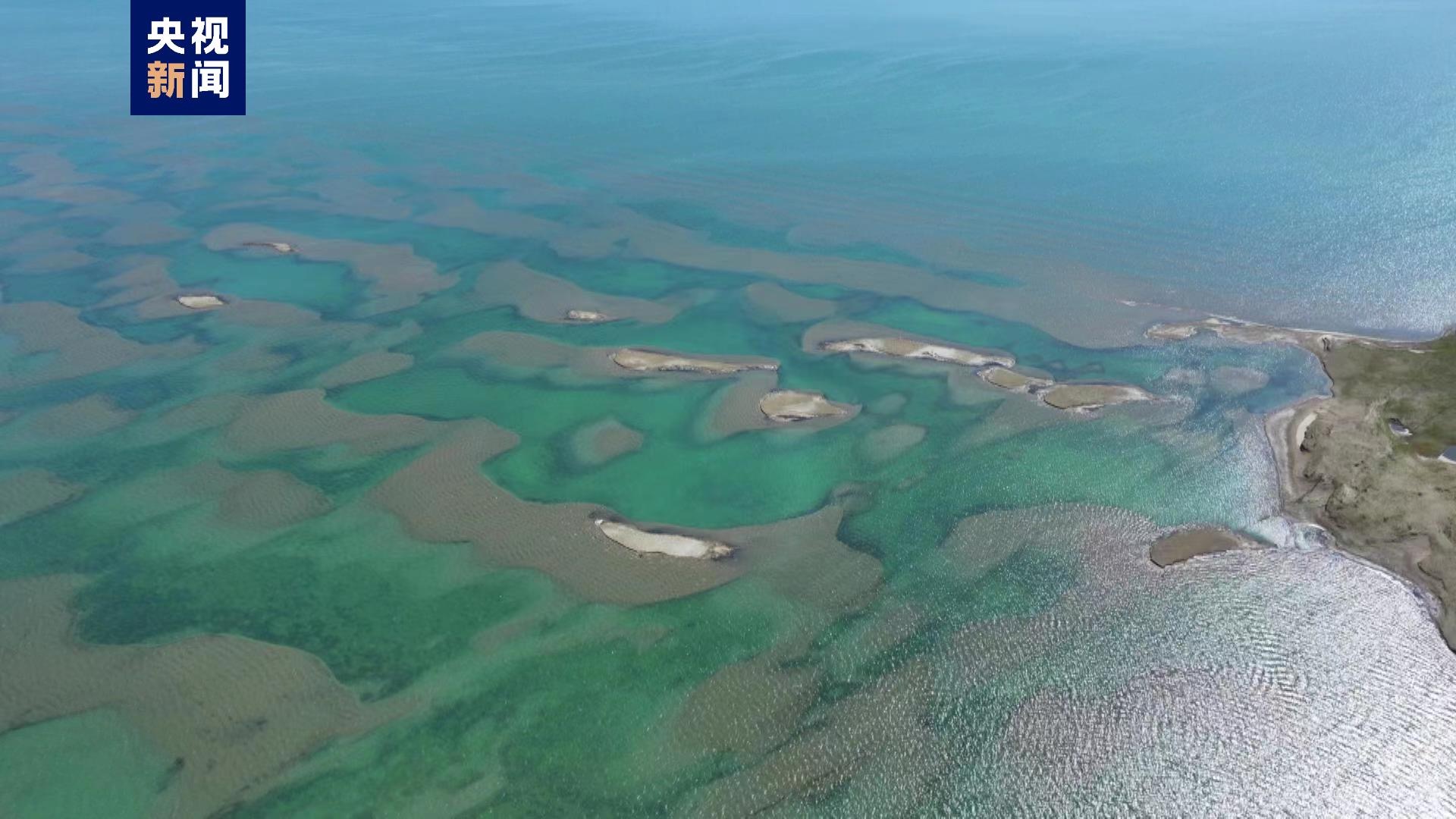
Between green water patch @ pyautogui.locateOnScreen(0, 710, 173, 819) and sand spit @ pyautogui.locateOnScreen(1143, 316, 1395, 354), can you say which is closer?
green water patch @ pyautogui.locateOnScreen(0, 710, 173, 819)

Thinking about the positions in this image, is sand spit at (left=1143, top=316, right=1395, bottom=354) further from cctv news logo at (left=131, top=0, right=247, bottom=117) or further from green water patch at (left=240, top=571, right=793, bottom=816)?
cctv news logo at (left=131, top=0, right=247, bottom=117)

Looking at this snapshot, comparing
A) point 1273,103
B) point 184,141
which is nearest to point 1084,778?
point 1273,103

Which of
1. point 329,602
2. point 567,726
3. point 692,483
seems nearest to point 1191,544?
point 692,483

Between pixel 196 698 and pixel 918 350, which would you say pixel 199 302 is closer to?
pixel 196 698

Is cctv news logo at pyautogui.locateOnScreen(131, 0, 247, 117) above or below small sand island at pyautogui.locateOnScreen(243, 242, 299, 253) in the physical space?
above

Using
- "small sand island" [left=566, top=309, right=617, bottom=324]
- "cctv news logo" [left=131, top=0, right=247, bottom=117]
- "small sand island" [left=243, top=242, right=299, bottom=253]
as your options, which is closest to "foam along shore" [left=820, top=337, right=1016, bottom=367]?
"small sand island" [left=566, top=309, right=617, bottom=324]

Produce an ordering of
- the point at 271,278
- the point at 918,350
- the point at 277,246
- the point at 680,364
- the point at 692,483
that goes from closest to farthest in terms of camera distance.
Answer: the point at 692,483
the point at 680,364
the point at 918,350
the point at 271,278
the point at 277,246

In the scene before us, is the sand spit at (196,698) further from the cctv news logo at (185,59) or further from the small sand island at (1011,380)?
the cctv news logo at (185,59)
